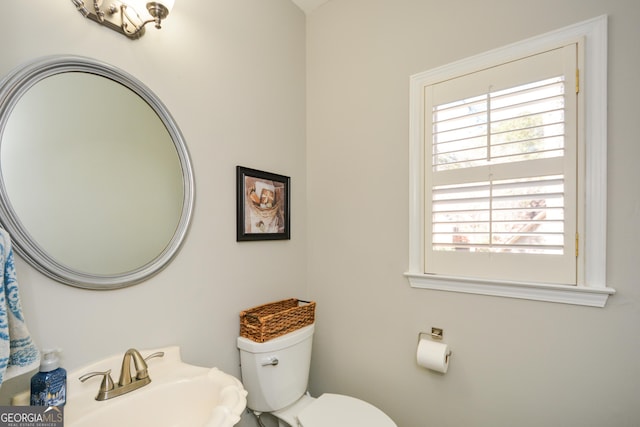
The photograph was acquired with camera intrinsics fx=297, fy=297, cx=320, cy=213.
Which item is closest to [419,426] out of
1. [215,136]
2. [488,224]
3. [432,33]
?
[488,224]

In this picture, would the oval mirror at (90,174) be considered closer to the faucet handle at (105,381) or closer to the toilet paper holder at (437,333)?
the faucet handle at (105,381)

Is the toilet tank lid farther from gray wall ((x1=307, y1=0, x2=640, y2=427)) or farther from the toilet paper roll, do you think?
the toilet paper roll

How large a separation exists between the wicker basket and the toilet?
0.03 m

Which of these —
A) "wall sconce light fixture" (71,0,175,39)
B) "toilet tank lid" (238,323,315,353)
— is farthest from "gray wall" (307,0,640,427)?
"wall sconce light fixture" (71,0,175,39)

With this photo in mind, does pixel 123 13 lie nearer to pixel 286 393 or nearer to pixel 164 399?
pixel 164 399

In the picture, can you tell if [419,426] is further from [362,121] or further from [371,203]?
[362,121]

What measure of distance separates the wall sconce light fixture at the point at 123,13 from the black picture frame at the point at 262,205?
64 centimetres

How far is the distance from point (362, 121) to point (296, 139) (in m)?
0.42

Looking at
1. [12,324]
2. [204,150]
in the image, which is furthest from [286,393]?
A: [204,150]

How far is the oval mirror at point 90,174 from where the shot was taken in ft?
2.80

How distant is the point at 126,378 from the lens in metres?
0.97

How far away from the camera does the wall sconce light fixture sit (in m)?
0.97

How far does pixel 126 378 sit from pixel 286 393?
749mm

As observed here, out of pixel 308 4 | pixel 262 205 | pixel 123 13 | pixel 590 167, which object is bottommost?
pixel 262 205
